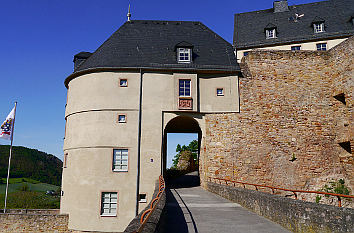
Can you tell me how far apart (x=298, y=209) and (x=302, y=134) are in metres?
13.4

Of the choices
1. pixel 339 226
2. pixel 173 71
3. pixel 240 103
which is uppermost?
pixel 173 71

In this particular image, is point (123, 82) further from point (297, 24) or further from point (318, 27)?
point (318, 27)

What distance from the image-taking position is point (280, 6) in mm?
30109

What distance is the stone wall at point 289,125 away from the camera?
18250mm

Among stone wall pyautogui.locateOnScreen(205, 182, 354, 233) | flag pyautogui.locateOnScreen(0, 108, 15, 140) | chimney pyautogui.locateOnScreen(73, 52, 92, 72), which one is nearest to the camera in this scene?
stone wall pyautogui.locateOnScreen(205, 182, 354, 233)

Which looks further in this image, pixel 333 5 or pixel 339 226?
pixel 333 5

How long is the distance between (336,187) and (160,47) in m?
14.7

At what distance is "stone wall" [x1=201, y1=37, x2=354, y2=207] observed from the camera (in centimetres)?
1825

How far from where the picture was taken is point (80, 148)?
719 inches

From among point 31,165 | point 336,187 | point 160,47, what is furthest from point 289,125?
point 31,165

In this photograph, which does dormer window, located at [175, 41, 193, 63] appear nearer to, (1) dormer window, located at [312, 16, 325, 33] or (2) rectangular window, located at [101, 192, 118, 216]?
(2) rectangular window, located at [101, 192, 118, 216]

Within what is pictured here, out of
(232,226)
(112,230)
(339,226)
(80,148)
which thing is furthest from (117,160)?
(339,226)

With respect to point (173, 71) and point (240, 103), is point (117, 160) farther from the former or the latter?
point (240, 103)

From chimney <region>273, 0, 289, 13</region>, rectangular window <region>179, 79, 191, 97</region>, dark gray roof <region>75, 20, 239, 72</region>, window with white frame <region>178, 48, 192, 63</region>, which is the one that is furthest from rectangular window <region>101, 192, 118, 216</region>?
chimney <region>273, 0, 289, 13</region>
